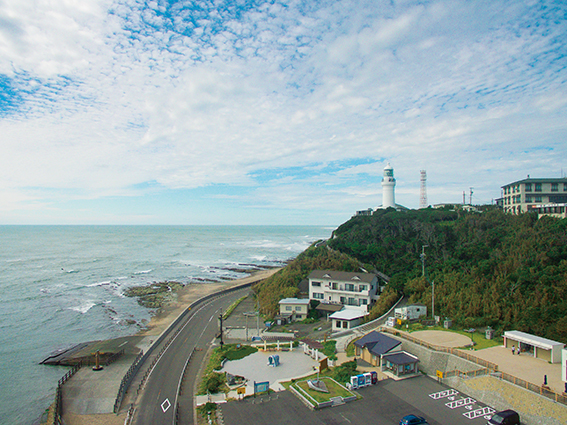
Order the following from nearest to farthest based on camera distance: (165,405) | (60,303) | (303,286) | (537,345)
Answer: (165,405) < (537,345) < (303,286) < (60,303)

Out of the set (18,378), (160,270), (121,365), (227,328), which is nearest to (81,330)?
(18,378)

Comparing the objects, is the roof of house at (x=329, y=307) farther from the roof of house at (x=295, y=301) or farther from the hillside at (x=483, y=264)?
the hillside at (x=483, y=264)

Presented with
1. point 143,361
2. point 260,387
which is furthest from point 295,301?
point 260,387

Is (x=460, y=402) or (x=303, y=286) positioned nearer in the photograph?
(x=460, y=402)

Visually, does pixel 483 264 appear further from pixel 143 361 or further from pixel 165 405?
pixel 143 361

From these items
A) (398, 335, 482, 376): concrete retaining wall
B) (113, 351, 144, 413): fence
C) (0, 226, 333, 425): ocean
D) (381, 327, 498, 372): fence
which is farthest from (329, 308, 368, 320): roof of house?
(0, 226, 333, 425): ocean

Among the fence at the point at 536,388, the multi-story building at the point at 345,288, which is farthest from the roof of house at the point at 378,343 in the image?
the multi-story building at the point at 345,288
